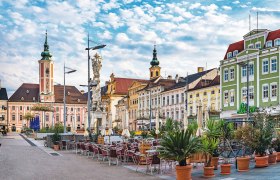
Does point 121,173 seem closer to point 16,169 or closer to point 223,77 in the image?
point 16,169

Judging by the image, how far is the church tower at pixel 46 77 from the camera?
430 ft

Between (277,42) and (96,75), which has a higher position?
(277,42)

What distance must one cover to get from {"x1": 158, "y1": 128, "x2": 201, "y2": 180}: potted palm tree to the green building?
31.6 m

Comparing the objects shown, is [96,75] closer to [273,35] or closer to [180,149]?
[273,35]

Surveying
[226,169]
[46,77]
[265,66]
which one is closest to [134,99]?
[265,66]

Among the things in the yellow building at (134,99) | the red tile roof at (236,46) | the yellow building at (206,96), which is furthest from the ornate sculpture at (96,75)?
the yellow building at (134,99)

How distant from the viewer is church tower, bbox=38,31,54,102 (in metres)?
131

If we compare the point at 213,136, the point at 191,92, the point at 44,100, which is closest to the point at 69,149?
the point at 213,136

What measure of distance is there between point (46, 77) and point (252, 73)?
304 feet

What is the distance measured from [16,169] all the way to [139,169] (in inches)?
203

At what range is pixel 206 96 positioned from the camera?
205 feet

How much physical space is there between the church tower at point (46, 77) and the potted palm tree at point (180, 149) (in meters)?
122

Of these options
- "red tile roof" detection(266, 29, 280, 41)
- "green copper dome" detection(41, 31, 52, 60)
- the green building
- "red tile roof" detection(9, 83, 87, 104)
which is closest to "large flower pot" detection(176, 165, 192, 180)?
the green building

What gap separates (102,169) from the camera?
1775 cm
